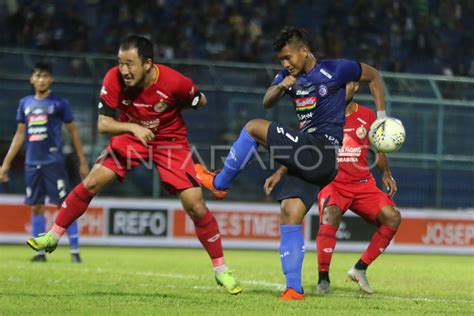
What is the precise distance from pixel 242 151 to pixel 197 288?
184cm

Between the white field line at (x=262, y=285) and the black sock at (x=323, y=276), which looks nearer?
the white field line at (x=262, y=285)

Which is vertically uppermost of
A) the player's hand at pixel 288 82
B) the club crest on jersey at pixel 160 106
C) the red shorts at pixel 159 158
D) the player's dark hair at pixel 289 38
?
the player's dark hair at pixel 289 38

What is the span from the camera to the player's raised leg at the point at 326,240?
9.11 meters

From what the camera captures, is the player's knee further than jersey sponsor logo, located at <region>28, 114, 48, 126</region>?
No

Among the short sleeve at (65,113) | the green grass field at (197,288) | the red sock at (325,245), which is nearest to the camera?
the green grass field at (197,288)

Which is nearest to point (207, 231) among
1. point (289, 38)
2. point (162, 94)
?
point (162, 94)

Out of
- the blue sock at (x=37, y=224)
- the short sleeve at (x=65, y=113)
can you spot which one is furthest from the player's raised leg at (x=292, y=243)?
the blue sock at (x=37, y=224)

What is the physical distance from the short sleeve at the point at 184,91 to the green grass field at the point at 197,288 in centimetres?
162

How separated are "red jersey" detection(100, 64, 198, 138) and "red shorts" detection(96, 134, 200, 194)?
16 cm

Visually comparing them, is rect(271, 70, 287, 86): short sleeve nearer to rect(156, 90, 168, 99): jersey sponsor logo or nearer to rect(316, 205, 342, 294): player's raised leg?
rect(156, 90, 168, 99): jersey sponsor logo

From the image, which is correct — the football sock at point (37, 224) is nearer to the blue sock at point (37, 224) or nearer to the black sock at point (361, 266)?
the blue sock at point (37, 224)

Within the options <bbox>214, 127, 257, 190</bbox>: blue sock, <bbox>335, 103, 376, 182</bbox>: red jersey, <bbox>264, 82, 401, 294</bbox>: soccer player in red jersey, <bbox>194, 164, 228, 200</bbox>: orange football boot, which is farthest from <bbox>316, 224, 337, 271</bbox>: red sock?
<bbox>214, 127, 257, 190</bbox>: blue sock

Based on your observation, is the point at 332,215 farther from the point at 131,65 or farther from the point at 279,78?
the point at 131,65

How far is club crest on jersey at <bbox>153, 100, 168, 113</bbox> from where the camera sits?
27.4 feet
